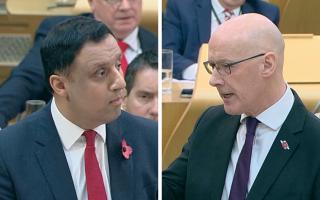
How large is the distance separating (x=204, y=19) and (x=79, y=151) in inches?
→ 31.8

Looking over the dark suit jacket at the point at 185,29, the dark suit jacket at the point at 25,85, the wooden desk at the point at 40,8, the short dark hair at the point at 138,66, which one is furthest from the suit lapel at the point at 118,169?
the wooden desk at the point at 40,8

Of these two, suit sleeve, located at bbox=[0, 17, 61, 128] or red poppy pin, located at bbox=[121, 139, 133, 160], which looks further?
suit sleeve, located at bbox=[0, 17, 61, 128]

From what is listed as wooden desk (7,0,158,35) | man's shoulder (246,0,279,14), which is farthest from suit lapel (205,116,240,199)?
wooden desk (7,0,158,35)

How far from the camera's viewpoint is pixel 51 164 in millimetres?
788

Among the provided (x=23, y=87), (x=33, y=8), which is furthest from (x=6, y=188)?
(x=33, y=8)

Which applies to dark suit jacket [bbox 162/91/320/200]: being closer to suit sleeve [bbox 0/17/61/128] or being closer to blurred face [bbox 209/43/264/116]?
blurred face [bbox 209/43/264/116]

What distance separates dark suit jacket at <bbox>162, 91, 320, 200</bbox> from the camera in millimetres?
831

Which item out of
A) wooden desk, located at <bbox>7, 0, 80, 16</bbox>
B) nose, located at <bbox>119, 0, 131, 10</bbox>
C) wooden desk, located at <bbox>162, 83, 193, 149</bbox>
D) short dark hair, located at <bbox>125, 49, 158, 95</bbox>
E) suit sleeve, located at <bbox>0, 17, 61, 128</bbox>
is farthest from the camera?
wooden desk, located at <bbox>7, 0, 80, 16</bbox>

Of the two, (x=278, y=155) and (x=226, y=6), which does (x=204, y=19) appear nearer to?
(x=226, y=6)

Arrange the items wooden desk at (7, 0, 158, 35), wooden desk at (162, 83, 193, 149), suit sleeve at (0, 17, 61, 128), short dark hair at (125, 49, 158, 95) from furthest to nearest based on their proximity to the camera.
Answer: wooden desk at (7, 0, 158, 35) → suit sleeve at (0, 17, 61, 128) → short dark hair at (125, 49, 158, 95) → wooden desk at (162, 83, 193, 149)

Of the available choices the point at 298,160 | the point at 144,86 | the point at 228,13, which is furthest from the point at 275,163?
the point at 228,13

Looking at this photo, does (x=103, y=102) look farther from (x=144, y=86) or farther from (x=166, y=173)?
(x=144, y=86)

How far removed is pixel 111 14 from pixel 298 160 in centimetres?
77

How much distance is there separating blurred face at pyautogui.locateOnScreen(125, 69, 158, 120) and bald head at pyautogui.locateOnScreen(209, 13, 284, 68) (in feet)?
1.22
